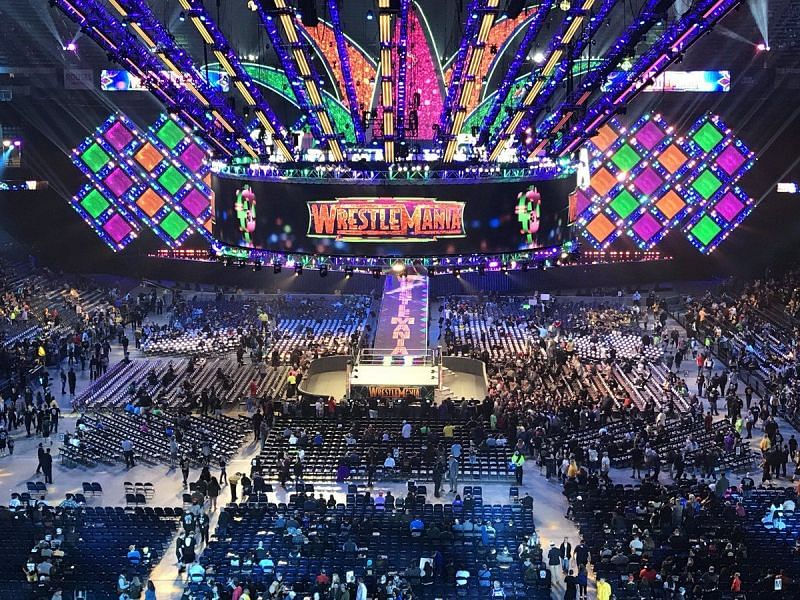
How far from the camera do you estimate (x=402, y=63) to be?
39.8 metres

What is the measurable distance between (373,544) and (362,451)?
7.90m

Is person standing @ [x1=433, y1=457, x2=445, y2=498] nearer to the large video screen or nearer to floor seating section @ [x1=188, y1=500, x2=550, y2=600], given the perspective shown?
floor seating section @ [x1=188, y1=500, x2=550, y2=600]

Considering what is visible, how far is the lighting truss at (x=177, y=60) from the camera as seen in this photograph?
37.6 meters

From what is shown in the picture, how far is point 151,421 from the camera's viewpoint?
41.9 m

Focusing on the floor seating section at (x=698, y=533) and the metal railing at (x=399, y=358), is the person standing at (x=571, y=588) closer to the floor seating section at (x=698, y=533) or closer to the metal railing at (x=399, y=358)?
the floor seating section at (x=698, y=533)

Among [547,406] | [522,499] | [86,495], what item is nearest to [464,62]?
[547,406]

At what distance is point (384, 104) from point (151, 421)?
39.5 ft

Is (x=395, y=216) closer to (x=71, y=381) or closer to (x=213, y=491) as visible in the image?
(x=71, y=381)

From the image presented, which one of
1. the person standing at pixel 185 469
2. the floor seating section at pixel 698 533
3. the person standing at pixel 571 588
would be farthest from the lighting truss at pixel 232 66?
the person standing at pixel 571 588

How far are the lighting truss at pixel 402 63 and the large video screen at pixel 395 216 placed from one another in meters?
2.33

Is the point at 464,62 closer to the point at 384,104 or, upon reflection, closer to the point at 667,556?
the point at 384,104

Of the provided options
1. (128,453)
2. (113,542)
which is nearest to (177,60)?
(128,453)

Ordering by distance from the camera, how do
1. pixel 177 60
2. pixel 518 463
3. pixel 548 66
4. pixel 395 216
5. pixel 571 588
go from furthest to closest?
pixel 395 216 → pixel 548 66 → pixel 177 60 → pixel 518 463 → pixel 571 588

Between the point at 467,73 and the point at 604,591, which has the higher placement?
the point at 467,73
